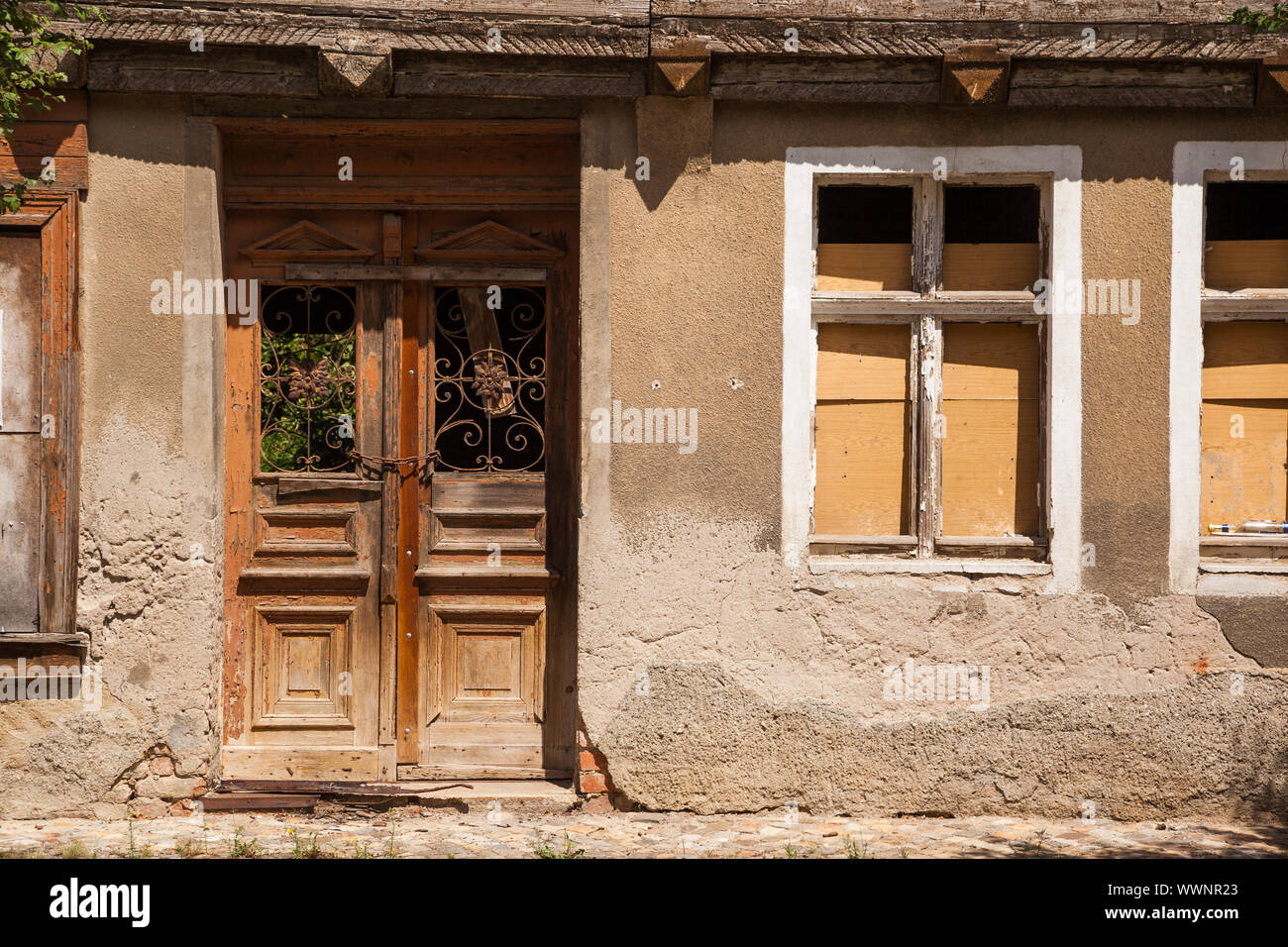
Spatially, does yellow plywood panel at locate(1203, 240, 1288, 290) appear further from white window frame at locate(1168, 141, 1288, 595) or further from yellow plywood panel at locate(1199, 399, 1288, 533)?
yellow plywood panel at locate(1199, 399, 1288, 533)

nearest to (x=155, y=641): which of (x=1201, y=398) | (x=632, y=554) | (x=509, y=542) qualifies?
(x=509, y=542)

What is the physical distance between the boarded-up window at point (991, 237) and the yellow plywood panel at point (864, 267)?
20 cm

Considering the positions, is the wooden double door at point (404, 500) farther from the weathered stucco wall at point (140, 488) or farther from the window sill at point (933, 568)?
the window sill at point (933, 568)

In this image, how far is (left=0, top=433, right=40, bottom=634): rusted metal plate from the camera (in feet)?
17.5

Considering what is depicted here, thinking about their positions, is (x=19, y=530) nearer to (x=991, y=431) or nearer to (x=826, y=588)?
(x=826, y=588)

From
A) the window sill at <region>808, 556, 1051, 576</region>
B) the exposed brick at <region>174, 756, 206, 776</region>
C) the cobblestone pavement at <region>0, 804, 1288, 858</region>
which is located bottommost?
the cobblestone pavement at <region>0, 804, 1288, 858</region>

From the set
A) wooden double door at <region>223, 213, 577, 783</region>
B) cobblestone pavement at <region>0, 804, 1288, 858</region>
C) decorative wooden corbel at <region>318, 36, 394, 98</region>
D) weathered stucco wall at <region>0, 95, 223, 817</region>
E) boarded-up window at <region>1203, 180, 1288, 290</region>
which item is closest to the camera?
cobblestone pavement at <region>0, 804, 1288, 858</region>

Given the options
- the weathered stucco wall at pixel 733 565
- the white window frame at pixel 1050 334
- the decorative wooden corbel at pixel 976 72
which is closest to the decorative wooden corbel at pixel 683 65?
the weathered stucco wall at pixel 733 565

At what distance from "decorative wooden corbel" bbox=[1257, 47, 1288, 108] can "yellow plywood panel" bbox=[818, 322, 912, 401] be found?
1801 millimetres

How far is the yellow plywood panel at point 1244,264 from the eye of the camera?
18.4 feet

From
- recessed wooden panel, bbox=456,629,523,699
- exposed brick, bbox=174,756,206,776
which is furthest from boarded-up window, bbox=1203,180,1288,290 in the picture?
exposed brick, bbox=174,756,206,776

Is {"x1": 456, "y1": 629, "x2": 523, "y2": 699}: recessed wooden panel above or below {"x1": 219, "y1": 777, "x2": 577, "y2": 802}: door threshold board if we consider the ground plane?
above

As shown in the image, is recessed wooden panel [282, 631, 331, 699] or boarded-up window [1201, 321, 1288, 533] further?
recessed wooden panel [282, 631, 331, 699]

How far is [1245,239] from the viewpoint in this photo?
562 cm
